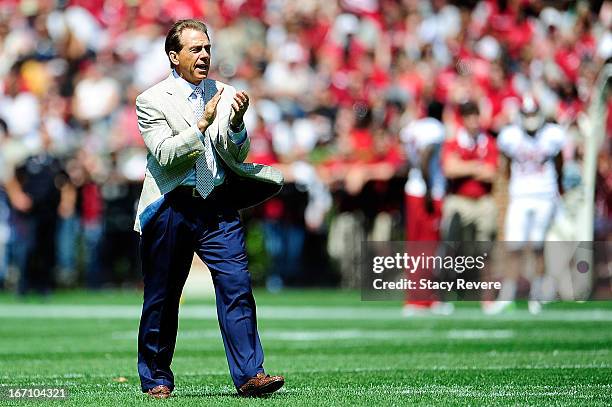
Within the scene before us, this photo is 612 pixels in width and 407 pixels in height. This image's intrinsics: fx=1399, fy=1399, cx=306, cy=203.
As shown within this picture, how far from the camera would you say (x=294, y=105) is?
70.1ft

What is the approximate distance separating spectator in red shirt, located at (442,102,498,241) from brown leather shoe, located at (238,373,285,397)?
10.4 meters

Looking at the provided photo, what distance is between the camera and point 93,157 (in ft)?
67.3

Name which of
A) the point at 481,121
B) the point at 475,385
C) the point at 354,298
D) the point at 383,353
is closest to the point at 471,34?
the point at 481,121

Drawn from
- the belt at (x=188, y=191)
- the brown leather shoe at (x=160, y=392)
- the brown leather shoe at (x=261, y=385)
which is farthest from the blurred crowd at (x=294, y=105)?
the brown leather shoe at (x=261, y=385)

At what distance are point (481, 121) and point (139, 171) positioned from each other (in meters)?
5.26

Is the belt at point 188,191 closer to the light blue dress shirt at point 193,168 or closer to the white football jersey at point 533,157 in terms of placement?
the light blue dress shirt at point 193,168

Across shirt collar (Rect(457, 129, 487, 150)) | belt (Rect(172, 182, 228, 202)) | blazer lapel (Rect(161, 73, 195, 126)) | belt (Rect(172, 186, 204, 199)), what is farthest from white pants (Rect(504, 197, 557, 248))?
blazer lapel (Rect(161, 73, 195, 126))

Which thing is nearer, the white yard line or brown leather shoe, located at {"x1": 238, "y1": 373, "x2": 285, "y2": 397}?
brown leather shoe, located at {"x1": 238, "y1": 373, "x2": 285, "y2": 397}

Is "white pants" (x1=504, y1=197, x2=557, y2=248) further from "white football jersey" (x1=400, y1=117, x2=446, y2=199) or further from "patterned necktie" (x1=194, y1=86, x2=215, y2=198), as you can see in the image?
"patterned necktie" (x1=194, y1=86, x2=215, y2=198)

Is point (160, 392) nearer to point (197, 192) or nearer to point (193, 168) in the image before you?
point (197, 192)

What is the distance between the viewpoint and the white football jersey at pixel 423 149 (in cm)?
1669

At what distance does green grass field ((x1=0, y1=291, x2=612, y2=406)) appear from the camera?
8.16 m

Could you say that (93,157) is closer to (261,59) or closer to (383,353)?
(261,59)

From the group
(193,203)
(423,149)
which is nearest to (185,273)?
(193,203)
